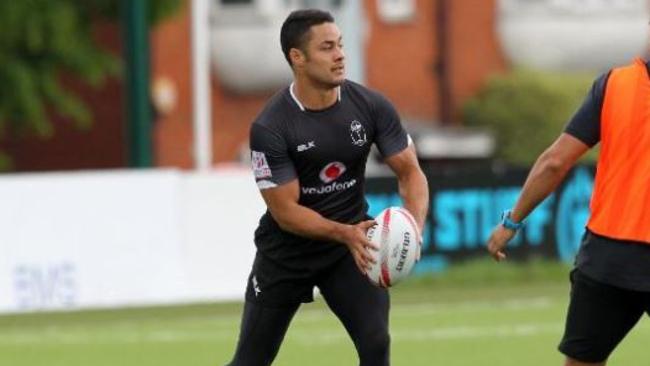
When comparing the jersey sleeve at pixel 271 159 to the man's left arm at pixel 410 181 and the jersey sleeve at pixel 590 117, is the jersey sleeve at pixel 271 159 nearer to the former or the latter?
the man's left arm at pixel 410 181

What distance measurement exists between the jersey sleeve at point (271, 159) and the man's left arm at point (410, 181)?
0.53 m

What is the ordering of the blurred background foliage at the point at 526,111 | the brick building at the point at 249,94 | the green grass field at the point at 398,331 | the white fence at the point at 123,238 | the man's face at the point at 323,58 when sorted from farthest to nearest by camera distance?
the blurred background foliage at the point at 526,111
the brick building at the point at 249,94
the white fence at the point at 123,238
the green grass field at the point at 398,331
the man's face at the point at 323,58

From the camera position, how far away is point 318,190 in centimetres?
1027

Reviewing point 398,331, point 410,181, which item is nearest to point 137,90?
point 398,331

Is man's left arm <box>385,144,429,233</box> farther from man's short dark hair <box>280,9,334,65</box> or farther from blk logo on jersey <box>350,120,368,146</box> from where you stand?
man's short dark hair <box>280,9,334,65</box>

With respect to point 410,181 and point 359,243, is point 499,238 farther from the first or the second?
point 410,181

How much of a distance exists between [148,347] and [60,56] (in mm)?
16666

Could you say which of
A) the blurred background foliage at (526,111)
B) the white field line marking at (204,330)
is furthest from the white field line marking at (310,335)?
the blurred background foliage at (526,111)

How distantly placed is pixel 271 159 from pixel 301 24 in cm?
67

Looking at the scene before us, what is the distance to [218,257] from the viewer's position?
2225cm

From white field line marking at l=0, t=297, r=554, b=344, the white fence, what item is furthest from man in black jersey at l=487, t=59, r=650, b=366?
the white fence

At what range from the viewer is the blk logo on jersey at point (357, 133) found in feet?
33.3

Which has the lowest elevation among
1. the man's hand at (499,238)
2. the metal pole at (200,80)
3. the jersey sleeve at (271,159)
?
the metal pole at (200,80)

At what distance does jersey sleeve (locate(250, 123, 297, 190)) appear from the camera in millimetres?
10109
